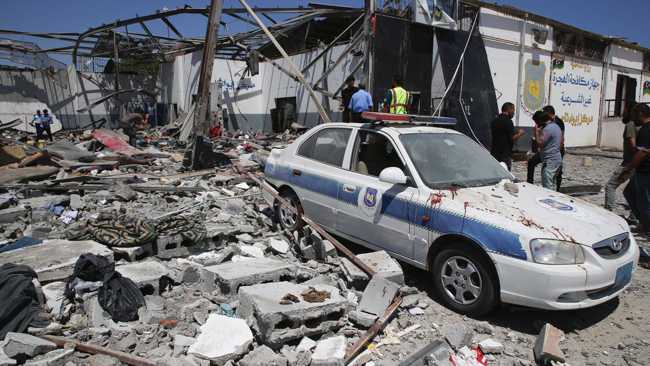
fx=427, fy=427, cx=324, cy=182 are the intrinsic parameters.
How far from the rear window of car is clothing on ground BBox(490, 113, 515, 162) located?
143 inches

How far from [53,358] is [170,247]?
215cm

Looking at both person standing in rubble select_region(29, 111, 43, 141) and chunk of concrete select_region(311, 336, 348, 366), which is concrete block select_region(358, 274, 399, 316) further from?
person standing in rubble select_region(29, 111, 43, 141)

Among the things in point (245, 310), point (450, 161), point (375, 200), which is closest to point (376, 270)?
point (375, 200)

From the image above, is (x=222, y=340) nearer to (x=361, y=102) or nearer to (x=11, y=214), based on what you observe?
(x=11, y=214)

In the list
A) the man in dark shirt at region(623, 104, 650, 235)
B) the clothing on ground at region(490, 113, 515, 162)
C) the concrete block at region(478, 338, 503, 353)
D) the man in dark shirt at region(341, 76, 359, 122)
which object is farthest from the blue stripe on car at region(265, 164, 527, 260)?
the man in dark shirt at region(341, 76, 359, 122)

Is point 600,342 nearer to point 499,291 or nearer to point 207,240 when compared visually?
point 499,291

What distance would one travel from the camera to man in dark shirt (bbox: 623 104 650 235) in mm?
5375

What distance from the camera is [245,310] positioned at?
11.1ft

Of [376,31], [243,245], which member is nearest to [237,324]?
[243,245]

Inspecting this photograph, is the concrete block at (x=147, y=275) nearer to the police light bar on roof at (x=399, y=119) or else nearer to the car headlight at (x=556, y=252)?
the police light bar on roof at (x=399, y=119)

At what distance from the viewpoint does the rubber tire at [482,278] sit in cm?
346

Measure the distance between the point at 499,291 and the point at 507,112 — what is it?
16.0 ft

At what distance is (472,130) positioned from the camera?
552 inches

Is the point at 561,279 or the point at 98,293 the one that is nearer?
the point at 561,279
